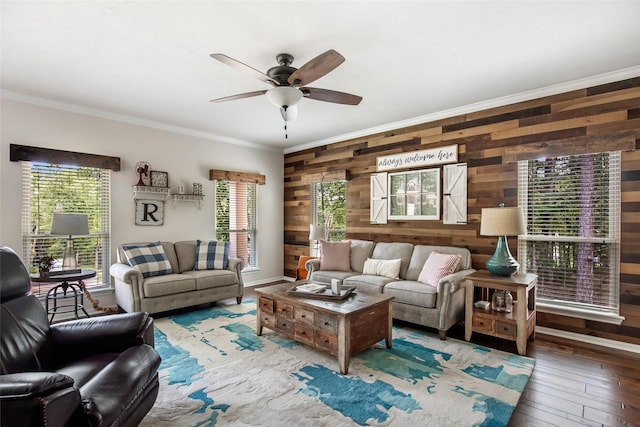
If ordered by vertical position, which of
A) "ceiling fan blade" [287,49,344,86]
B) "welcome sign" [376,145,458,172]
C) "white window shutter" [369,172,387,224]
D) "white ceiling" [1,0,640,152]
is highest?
"white ceiling" [1,0,640,152]

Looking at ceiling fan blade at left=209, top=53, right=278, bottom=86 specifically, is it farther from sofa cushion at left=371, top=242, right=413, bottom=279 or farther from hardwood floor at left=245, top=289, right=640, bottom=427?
hardwood floor at left=245, top=289, right=640, bottom=427

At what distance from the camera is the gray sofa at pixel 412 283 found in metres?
3.42

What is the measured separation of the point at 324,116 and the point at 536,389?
147 inches

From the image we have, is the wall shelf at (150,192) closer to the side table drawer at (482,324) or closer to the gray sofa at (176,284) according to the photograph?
the gray sofa at (176,284)

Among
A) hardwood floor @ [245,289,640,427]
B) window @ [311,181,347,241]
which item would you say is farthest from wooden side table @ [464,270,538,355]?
window @ [311,181,347,241]

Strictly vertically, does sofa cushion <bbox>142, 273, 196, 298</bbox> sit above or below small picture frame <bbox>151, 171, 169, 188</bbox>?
below

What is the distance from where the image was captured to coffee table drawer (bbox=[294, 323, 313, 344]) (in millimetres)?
2965

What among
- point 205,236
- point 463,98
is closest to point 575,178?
point 463,98

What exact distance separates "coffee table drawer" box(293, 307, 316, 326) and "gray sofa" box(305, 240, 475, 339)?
0.87 m

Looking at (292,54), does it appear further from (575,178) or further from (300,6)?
(575,178)

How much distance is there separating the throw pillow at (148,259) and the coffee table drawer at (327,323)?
2567mm

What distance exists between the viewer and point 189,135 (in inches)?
208

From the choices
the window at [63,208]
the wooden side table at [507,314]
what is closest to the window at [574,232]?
the wooden side table at [507,314]

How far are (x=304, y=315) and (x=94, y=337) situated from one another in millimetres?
1610
